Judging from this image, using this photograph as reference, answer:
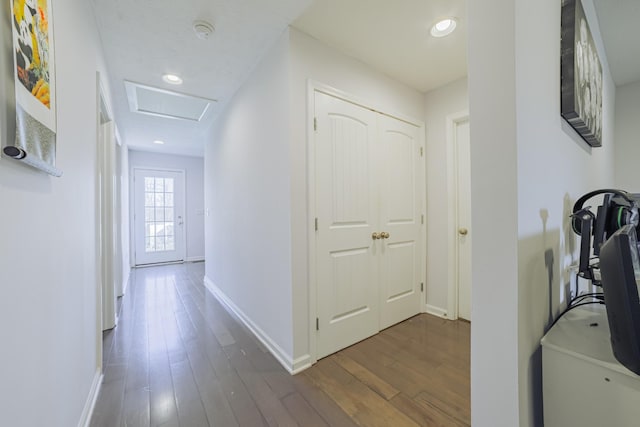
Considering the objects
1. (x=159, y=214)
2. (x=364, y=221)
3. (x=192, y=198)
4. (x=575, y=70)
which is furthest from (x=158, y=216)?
(x=575, y=70)

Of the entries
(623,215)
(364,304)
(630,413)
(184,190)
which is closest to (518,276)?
(630,413)

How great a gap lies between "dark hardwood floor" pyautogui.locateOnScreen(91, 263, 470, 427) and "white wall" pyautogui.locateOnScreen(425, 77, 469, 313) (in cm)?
36

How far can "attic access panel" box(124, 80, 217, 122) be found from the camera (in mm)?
2811

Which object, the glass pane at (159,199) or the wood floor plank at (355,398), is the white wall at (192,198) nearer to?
the glass pane at (159,199)

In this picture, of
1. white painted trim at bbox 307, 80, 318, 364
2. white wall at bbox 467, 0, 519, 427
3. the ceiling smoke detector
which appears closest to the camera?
white wall at bbox 467, 0, 519, 427

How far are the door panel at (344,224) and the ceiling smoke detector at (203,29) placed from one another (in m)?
0.89

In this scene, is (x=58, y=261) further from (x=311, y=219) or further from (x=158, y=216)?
(x=158, y=216)

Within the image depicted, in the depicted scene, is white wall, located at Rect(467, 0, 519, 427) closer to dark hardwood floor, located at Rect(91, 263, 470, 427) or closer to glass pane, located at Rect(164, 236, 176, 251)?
dark hardwood floor, located at Rect(91, 263, 470, 427)

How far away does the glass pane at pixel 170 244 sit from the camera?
5.77 m

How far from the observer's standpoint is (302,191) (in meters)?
1.89

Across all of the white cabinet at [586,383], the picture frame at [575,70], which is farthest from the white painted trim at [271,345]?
the picture frame at [575,70]

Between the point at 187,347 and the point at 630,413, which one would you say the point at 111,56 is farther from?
the point at 630,413

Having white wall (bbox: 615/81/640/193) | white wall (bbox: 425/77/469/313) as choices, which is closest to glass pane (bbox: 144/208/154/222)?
white wall (bbox: 425/77/469/313)

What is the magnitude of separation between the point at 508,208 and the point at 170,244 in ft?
21.0
